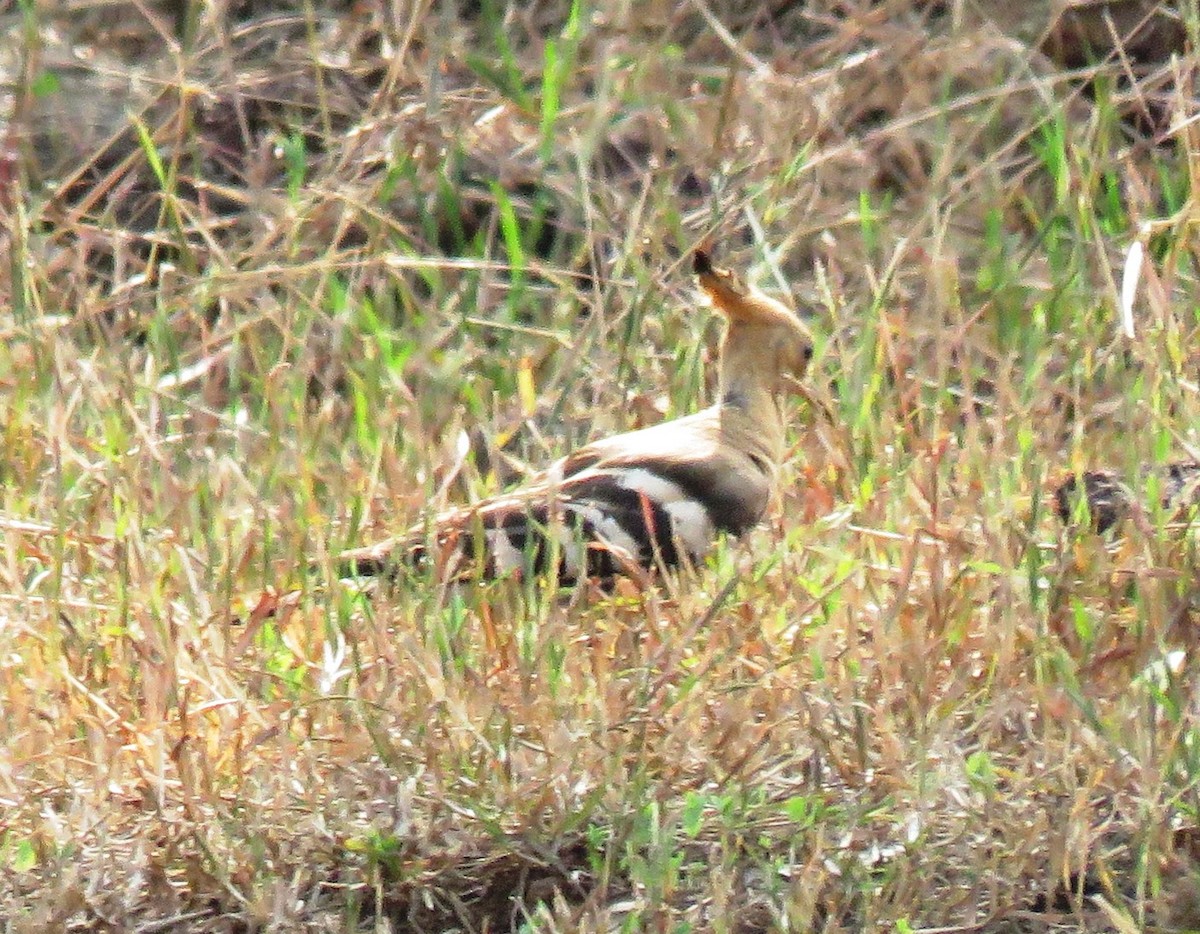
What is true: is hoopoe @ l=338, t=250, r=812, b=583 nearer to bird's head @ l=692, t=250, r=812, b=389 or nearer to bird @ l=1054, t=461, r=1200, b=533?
bird's head @ l=692, t=250, r=812, b=389

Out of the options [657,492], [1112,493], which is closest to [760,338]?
[657,492]

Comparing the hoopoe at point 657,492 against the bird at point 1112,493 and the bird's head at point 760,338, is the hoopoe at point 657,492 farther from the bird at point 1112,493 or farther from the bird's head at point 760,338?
the bird at point 1112,493

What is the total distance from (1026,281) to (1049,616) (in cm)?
153

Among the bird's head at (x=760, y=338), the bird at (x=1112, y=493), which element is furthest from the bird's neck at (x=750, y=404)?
the bird at (x=1112, y=493)

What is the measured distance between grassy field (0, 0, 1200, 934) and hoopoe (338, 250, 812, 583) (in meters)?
0.08

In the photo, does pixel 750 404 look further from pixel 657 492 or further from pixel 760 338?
pixel 657 492

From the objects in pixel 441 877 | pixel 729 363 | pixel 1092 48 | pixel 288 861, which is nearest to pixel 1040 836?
pixel 441 877

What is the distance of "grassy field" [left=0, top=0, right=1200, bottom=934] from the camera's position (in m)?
2.81

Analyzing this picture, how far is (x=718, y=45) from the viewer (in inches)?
221

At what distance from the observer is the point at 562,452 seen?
3996 millimetres

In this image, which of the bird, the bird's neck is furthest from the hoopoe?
the bird

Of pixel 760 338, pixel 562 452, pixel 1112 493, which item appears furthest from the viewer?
pixel 760 338

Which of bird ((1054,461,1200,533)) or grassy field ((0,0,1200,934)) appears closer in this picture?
grassy field ((0,0,1200,934))

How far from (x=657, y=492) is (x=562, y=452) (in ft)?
1.25
